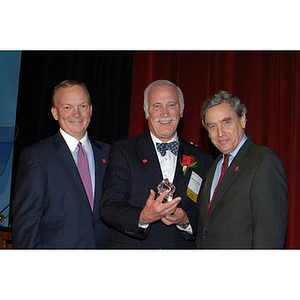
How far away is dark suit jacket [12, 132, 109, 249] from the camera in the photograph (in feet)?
10.2

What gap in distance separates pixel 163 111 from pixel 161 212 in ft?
2.53

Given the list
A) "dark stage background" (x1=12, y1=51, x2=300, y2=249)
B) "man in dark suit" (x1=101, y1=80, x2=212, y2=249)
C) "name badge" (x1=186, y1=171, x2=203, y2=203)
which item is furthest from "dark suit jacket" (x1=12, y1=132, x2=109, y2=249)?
"dark stage background" (x1=12, y1=51, x2=300, y2=249)

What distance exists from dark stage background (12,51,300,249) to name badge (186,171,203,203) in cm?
214

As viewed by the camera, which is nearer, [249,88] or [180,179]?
[180,179]

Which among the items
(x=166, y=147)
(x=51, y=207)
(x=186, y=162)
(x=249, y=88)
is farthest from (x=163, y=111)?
(x=249, y=88)

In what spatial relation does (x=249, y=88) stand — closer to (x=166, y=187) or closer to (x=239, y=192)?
(x=166, y=187)

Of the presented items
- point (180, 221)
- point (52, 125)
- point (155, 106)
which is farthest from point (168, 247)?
point (52, 125)

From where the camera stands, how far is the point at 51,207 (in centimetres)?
316

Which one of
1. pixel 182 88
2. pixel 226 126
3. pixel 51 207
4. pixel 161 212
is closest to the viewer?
pixel 161 212

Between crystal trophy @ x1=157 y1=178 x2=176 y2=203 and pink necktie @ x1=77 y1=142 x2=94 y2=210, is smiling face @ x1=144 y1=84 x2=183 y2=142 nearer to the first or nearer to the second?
crystal trophy @ x1=157 y1=178 x2=176 y2=203

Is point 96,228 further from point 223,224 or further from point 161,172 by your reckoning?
point 223,224

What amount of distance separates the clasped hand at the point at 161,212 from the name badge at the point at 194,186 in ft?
0.64

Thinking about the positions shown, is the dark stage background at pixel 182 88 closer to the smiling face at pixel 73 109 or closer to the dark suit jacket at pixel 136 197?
the dark suit jacket at pixel 136 197

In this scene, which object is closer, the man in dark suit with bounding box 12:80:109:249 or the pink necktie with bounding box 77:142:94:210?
the man in dark suit with bounding box 12:80:109:249
